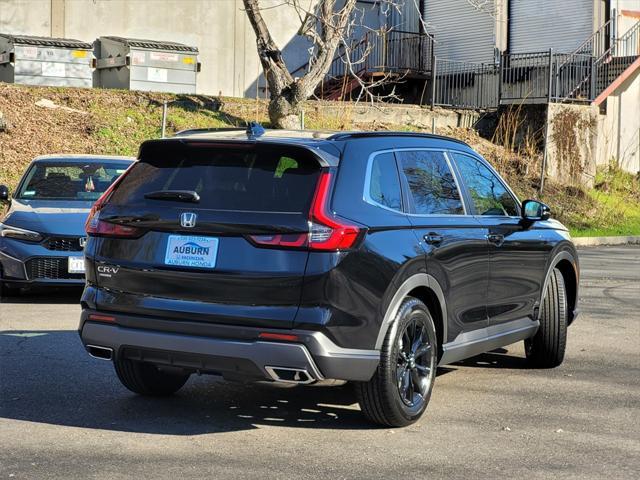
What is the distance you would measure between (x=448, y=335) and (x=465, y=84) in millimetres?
25196

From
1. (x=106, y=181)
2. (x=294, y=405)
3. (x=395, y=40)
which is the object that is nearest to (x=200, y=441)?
(x=294, y=405)

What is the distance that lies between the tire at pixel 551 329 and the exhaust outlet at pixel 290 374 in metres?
3.16

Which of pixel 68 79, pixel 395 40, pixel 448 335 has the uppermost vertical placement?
pixel 395 40

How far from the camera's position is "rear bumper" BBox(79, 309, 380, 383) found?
5730mm

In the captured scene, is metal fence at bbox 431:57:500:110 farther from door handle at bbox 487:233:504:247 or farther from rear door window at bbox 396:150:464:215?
rear door window at bbox 396:150:464:215

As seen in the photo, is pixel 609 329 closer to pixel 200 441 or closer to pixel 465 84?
pixel 200 441

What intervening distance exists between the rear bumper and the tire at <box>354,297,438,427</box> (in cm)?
14

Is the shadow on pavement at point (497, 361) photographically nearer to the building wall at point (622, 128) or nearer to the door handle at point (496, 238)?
the door handle at point (496, 238)

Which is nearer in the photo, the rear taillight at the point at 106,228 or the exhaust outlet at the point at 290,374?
the exhaust outlet at the point at 290,374

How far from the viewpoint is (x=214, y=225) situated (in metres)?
5.98

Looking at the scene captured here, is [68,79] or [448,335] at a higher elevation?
[68,79]

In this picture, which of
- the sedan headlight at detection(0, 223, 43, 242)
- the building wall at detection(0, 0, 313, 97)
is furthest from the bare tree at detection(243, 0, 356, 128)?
the sedan headlight at detection(0, 223, 43, 242)

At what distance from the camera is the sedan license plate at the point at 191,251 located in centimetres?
598

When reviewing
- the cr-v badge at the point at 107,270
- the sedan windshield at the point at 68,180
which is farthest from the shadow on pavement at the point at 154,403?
the sedan windshield at the point at 68,180
